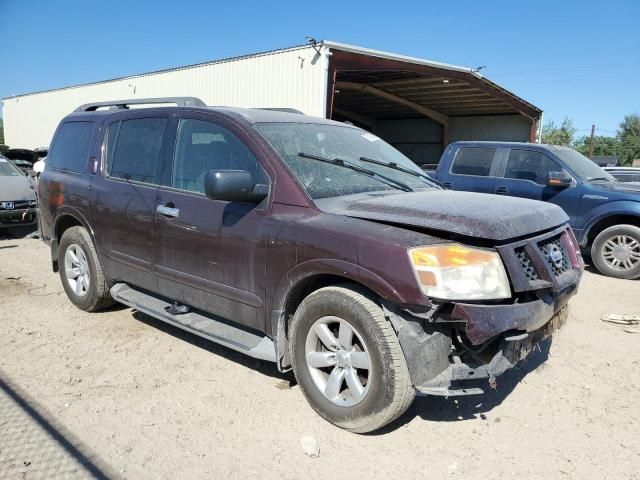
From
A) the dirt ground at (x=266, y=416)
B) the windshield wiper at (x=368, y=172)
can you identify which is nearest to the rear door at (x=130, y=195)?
the dirt ground at (x=266, y=416)

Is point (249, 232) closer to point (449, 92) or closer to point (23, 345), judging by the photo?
point (23, 345)

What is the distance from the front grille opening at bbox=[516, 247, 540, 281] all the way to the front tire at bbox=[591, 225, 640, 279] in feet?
17.2

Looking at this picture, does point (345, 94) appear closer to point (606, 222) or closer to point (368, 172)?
point (606, 222)

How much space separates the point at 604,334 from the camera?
464cm

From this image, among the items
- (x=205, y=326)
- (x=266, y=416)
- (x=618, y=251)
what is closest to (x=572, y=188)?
(x=618, y=251)

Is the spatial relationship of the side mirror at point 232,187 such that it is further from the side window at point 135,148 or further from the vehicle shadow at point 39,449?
the vehicle shadow at point 39,449

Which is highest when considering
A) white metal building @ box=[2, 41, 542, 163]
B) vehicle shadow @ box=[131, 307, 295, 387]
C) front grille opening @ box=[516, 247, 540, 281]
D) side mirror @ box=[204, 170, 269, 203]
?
white metal building @ box=[2, 41, 542, 163]

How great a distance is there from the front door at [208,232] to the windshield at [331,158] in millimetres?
237

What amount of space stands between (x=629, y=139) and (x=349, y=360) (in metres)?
75.6

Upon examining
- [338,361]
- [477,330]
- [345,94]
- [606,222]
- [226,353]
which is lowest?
[226,353]

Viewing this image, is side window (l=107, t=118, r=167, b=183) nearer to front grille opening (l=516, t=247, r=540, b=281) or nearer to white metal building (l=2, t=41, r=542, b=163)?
front grille opening (l=516, t=247, r=540, b=281)

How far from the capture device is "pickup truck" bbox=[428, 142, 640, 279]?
23.3 feet

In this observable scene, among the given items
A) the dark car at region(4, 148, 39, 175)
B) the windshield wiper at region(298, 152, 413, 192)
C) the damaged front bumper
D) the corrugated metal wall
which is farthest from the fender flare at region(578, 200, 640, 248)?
the dark car at region(4, 148, 39, 175)

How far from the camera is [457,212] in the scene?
2787mm
